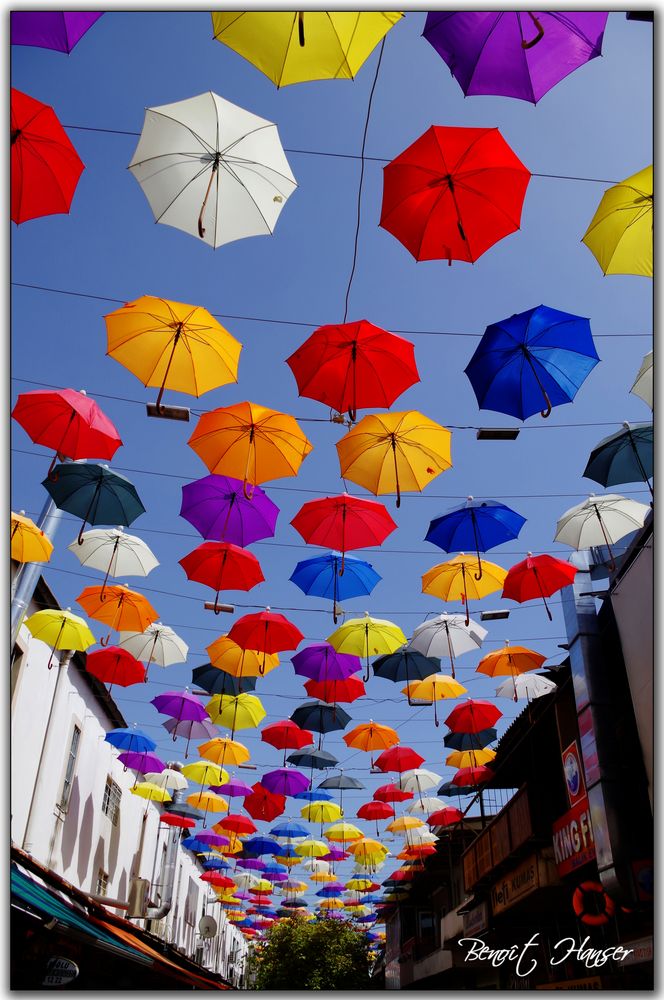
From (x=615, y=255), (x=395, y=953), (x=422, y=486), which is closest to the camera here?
(x=615, y=255)

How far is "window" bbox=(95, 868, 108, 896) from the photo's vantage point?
1727cm

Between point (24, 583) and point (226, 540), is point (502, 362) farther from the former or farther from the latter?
point (24, 583)

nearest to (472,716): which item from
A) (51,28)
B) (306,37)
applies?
(306,37)

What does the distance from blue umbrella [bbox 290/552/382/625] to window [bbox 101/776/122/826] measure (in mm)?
10197

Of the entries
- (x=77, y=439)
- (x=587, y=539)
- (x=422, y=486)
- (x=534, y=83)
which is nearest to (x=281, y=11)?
(x=534, y=83)

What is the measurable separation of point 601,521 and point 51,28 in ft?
28.1

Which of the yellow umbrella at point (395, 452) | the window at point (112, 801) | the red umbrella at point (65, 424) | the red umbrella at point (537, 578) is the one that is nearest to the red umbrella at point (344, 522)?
the yellow umbrella at point (395, 452)

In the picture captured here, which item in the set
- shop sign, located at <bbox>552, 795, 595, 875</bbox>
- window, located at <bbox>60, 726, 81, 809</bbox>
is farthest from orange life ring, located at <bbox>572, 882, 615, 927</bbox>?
window, located at <bbox>60, 726, 81, 809</bbox>

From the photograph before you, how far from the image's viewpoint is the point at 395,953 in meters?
34.7

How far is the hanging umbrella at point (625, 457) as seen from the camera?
881 centimetres

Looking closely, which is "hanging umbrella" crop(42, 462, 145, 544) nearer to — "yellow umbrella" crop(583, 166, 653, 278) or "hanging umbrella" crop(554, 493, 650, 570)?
"hanging umbrella" crop(554, 493, 650, 570)

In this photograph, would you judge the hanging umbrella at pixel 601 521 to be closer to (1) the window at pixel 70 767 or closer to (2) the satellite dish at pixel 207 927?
(1) the window at pixel 70 767

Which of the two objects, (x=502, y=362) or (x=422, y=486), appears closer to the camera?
(x=502, y=362)

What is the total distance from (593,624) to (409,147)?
21.4 feet
